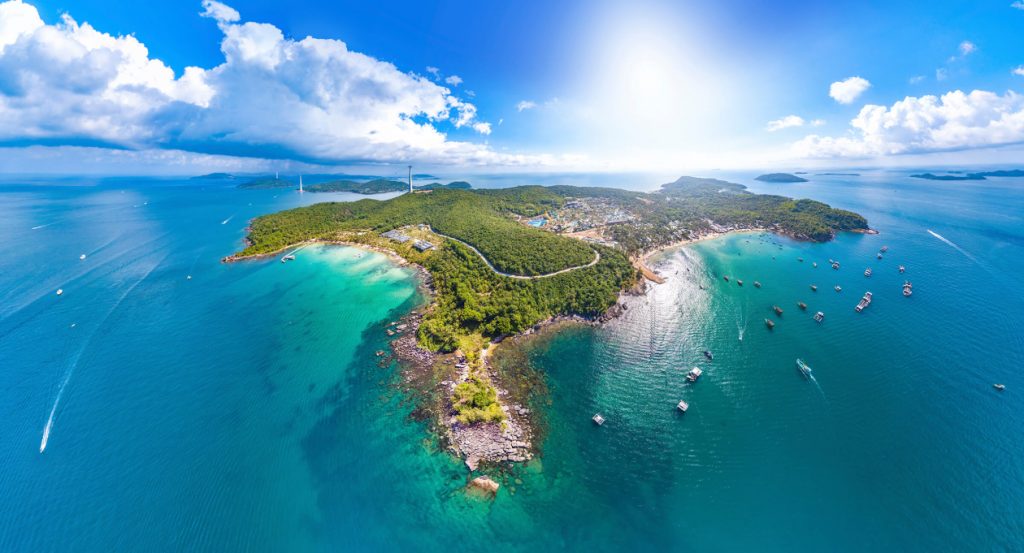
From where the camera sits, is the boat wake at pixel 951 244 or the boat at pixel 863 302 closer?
the boat at pixel 863 302

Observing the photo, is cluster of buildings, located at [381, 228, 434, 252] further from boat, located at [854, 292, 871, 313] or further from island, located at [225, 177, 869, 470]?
boat, located at [854, 292, 871, 313]

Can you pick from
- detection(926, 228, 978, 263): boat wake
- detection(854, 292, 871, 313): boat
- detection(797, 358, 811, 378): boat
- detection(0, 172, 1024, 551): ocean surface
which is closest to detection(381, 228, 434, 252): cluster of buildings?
detection(0, 172, 1024, 551): ocean surface

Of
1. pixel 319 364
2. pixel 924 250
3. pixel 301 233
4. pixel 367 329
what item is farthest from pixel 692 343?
pixel 301 233

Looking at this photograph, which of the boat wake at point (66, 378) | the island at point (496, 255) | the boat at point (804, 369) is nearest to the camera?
the boat wake at point (66, 378)

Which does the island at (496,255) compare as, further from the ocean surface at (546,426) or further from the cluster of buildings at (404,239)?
the ocean surface at (546,426)

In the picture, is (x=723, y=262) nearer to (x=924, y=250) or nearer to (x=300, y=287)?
(x=924, y=250)

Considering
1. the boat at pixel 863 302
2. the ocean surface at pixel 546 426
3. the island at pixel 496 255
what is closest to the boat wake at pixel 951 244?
the island at pixel 496 255
